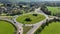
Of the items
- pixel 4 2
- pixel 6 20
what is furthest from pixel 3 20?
pixel 4 2

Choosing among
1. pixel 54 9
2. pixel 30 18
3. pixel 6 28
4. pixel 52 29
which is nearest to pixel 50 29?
pixel 52 29

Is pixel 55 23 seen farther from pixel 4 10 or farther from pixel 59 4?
pixel 4 10

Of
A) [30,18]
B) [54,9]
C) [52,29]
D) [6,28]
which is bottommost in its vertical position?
[52,29]

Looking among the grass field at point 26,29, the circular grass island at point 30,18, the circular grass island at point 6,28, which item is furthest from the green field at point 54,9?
the circular grass island at point 6,28

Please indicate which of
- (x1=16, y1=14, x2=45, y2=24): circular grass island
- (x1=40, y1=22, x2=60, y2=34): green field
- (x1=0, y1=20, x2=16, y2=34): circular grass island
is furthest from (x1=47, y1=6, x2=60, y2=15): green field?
(x1=0, y1=20, x2=16, y2=34): circular grass island

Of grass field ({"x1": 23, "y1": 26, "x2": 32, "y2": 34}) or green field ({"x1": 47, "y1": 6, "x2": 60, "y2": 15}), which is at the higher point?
green field ({"x1": 47, "y1": 6, "x2": 60, "y2": 15})

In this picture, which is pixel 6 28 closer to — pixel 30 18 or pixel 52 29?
pixel 30 18

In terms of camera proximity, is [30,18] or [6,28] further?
[30,18]

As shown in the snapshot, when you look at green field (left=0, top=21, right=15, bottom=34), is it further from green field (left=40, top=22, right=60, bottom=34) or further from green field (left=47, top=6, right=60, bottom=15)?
green field (left=47, top=6, right=60, bottom=15)
